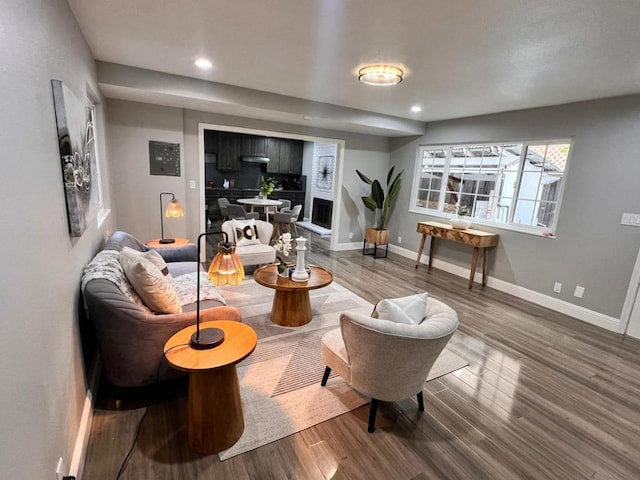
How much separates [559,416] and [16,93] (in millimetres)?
3411

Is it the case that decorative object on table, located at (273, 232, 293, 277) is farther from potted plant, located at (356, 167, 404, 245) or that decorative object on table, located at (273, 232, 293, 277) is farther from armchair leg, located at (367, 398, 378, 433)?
potted plant, located at (356, 167, 404, 245)

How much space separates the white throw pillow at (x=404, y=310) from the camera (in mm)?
1806

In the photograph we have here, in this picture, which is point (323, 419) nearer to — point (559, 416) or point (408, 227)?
point (559, 416)

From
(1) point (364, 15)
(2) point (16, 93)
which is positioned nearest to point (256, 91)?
(1) point (364, 15)

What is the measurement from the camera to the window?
4109 mm

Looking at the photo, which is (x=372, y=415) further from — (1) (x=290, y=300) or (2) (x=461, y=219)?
(2) (x=461, y=219)

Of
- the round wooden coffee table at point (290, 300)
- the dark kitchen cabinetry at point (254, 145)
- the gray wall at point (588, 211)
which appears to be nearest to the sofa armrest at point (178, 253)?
the round wooden coffee table at point (290, 300)

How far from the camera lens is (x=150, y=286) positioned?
200 cm

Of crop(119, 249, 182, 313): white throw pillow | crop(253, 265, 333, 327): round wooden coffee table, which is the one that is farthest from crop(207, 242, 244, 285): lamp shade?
crop(253, 265, 333, 327): round wooden coffee table

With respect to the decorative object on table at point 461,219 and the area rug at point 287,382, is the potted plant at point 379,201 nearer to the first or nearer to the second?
the decorative object on table at point 461,219

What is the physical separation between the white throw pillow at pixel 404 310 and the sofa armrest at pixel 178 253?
2.55 m

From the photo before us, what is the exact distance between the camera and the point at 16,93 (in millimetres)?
1077

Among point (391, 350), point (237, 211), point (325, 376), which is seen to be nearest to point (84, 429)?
point (325, 376)

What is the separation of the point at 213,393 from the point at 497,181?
4.81 m
